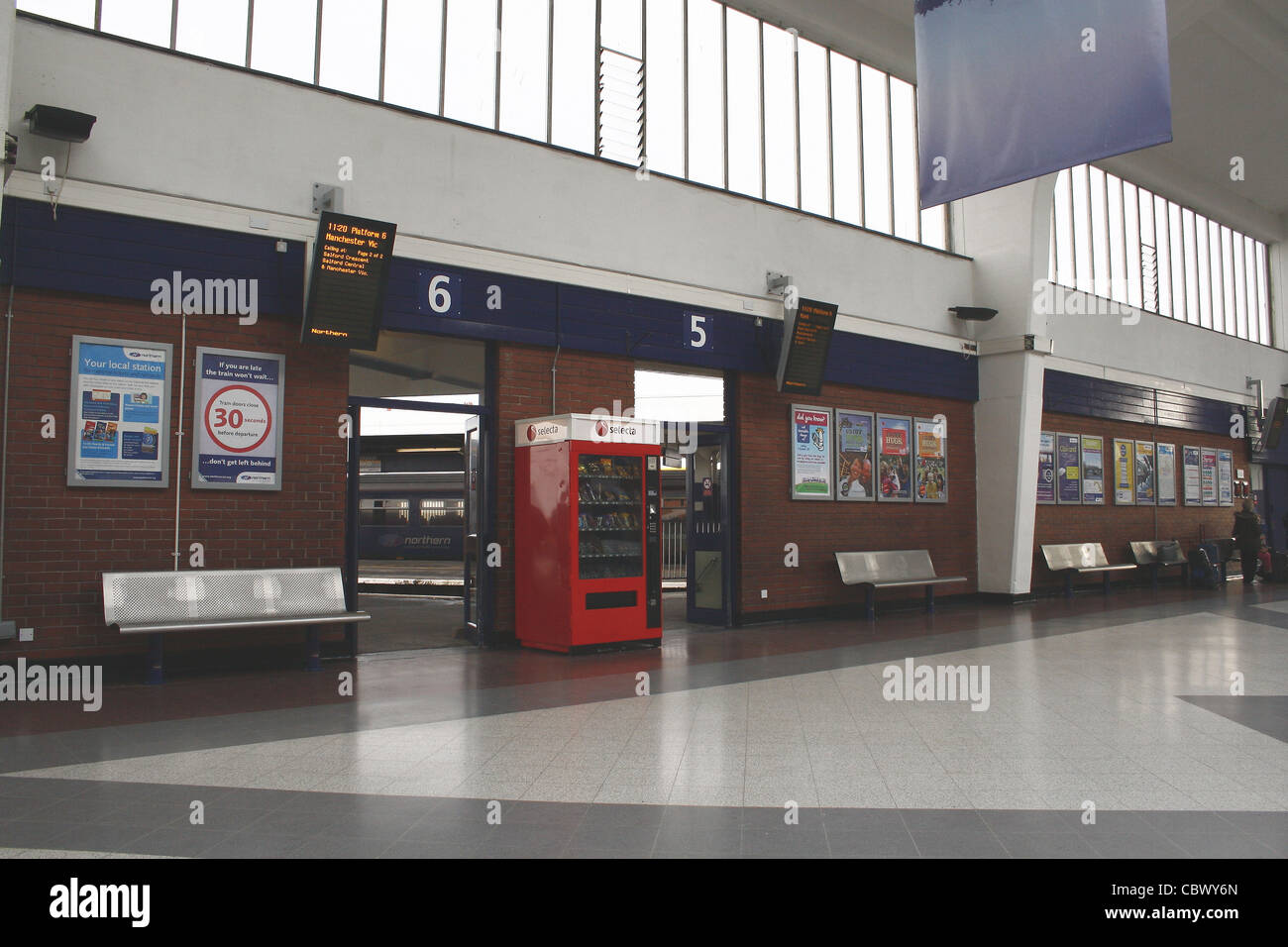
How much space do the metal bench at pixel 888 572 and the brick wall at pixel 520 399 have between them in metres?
3.67

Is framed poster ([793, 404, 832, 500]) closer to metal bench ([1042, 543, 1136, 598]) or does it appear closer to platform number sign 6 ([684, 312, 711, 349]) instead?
platform number sign 6 ([684, 312, 711, 349])

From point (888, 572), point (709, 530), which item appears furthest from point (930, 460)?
point (709, 530)

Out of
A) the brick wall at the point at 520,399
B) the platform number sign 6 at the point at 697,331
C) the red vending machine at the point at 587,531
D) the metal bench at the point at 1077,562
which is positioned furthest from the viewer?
the metal bench at the point at 1077,562

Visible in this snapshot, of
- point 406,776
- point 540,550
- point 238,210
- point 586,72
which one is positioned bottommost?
point 406,776

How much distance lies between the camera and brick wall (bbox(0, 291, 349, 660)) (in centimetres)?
612

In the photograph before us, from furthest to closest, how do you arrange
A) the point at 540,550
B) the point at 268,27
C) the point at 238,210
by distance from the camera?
the point at 540,550 < the point at 268,27 < the point at 238,210

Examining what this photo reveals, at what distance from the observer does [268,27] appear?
24.4 ft

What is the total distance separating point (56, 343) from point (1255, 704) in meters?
7.91

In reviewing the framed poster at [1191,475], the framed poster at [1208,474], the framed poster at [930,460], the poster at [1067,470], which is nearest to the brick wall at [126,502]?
the framed poster at [930,460]

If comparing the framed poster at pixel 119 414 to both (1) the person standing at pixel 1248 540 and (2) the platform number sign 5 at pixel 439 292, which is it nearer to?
(2) the platform number sign 5 at pixel 439 292

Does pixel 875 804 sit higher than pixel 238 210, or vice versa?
pixel 238 210

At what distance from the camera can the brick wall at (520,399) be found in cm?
834

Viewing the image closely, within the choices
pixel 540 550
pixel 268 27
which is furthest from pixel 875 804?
pixel 268 27
